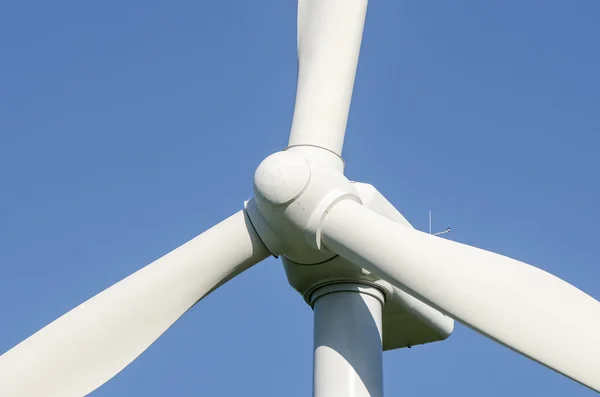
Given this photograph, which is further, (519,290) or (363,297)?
(363,297)

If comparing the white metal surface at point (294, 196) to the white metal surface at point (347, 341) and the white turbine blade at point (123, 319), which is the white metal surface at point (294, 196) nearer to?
the white turbine blade at point (123, 319)

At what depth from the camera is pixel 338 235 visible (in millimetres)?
8648

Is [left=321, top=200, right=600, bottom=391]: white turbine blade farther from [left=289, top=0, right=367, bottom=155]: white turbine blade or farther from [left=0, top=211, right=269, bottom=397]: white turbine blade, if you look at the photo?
[left=289, top=0, right=367, bottom=155]: white turbine blade

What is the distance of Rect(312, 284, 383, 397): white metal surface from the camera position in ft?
29.3

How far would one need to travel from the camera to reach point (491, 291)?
26.2ft

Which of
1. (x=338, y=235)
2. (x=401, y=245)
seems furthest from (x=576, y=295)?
(x=338, y=235)

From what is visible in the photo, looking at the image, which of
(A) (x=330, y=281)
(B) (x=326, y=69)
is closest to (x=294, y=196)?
(A) (x=330, y=281)

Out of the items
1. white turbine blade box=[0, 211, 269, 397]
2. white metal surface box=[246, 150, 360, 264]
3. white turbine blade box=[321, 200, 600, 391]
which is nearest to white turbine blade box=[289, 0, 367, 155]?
white metal surface box=[246, 150, 360, 264]

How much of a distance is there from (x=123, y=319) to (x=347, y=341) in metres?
1.75

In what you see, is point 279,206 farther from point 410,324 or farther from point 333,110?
point 410,324

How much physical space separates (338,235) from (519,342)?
164cm

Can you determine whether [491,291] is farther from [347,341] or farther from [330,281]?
[330,281]

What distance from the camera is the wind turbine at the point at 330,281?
7883mm

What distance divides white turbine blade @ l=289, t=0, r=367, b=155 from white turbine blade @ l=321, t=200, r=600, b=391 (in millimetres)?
1179
